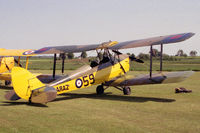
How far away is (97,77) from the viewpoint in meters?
11.4

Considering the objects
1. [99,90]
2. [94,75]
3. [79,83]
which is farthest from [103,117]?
[99,90]

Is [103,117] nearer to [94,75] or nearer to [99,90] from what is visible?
[94,75]

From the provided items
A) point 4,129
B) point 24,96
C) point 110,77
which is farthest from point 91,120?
point 110,77

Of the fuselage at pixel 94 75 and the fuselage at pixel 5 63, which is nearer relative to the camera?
the fuselage at pixel 94 75

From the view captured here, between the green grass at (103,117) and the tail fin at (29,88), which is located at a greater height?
the tail fin at (29,88)

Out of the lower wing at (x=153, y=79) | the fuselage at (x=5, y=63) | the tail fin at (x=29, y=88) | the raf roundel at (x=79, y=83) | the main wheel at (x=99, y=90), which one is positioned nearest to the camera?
the tail fin at (x=29, y=88)

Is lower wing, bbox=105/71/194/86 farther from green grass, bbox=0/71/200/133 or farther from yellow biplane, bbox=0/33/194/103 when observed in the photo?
green grass, bbox=0/71/200/133

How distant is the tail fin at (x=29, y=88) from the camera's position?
827 cm

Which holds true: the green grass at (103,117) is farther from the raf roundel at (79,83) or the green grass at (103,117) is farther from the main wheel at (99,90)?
the main wheel at (99,90)

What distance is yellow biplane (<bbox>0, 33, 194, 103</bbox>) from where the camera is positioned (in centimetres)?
845

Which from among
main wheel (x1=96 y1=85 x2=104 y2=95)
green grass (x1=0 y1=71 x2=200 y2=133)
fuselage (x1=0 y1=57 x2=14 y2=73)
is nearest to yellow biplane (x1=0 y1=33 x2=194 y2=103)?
main wheel (x1=96 y1=85 x2=104 y2=95)

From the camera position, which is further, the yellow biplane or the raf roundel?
the raf roundel

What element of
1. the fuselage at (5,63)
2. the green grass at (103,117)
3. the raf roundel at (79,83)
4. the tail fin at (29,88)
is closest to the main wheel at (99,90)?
the raf roundel at (79,83)

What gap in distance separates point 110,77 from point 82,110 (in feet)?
13.1
